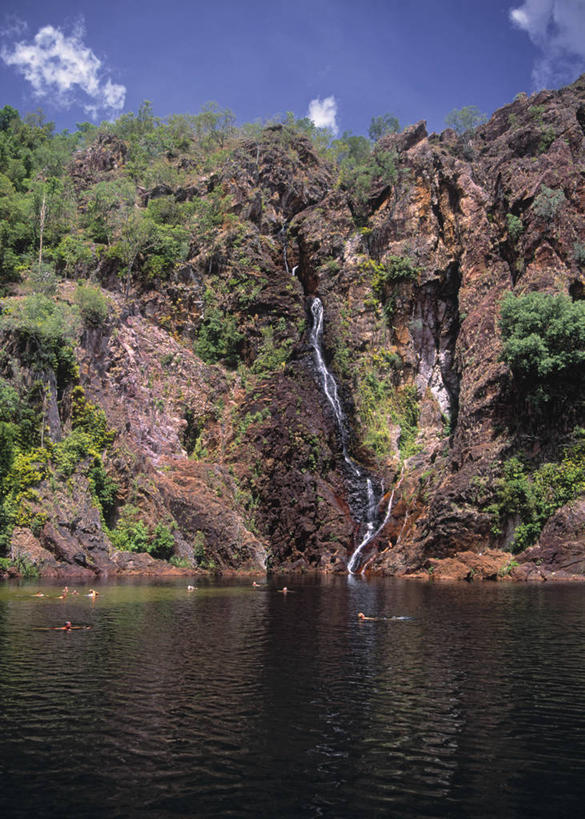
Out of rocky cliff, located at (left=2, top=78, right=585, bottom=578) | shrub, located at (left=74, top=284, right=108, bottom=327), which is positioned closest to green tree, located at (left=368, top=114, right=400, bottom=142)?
rocky cliff, located at (left=2, top=78, right=585, bottom=578)

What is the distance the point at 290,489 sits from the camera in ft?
177

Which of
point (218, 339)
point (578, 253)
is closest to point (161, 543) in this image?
point (218, 339)

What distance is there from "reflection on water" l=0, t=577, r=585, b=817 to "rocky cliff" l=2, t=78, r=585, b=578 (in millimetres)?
21873

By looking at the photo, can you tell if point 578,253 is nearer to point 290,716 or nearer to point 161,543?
point 161,543

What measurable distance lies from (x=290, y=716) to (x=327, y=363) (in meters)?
54.6

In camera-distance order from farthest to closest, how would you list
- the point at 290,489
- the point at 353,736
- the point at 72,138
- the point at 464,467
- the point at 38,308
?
the point at 72,138
the point at 290,489
the point at 464,467
the point at 38,308
the point at 353,736

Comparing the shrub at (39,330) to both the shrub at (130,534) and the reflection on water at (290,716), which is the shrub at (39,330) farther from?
the reflection on water at (290,716)

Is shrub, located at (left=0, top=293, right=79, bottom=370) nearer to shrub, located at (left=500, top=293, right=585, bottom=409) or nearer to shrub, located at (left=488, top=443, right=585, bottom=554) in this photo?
shrub, located at (left=500, top=293, right=585, bottom=409)

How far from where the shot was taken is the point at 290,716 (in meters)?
11.4

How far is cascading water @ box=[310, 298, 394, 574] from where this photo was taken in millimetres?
52500

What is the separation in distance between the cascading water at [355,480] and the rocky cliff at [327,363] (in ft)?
1.95

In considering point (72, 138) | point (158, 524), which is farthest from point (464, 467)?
point (72, 138)

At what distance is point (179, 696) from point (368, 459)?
47720mm

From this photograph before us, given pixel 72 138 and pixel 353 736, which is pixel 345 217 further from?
pixel 353 736
